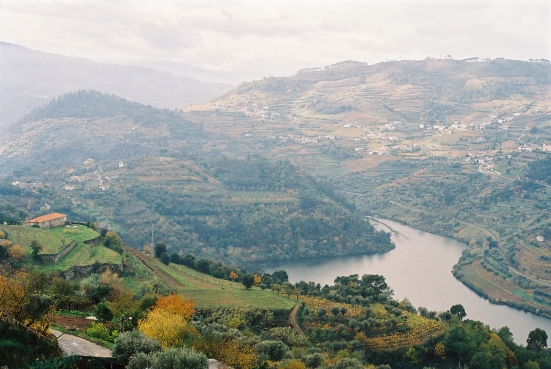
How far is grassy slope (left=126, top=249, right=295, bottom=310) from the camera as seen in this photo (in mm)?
28297

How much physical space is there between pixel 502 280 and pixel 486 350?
24.4 metres

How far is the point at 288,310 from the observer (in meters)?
28.3

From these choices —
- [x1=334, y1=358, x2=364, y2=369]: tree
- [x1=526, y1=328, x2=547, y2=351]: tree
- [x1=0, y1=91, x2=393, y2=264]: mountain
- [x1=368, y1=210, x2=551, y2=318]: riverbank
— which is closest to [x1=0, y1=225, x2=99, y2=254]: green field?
[x1=334, y1=358, x2=364, y2=369]: tree

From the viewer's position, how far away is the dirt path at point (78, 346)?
13963 millimetres

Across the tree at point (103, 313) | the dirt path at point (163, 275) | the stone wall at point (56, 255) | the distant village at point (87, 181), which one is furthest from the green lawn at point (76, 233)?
the distant village at point (87, 181)

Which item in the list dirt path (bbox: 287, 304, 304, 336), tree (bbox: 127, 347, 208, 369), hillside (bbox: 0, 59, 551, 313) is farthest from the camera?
hillside (bbox: 0, 59, 551, 313)

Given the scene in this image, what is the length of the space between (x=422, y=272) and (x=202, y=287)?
2590cm

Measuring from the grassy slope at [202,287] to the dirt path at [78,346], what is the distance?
12.0 metres

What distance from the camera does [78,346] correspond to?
14469 mm

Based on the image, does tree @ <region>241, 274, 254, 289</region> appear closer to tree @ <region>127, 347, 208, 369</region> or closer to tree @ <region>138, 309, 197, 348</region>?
tree @ <region>138, 309, 197, 348</region>

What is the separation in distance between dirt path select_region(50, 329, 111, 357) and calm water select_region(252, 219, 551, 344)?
3029 cm

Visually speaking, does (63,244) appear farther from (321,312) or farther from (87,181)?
(87,181)

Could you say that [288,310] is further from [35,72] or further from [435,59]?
[35,72]

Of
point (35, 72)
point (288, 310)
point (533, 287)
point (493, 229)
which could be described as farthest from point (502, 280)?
point (35, 72)
